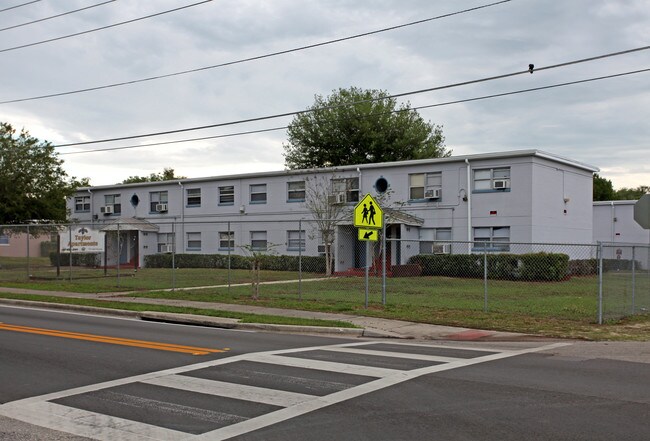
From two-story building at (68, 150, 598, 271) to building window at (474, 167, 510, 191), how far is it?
5 centimetres

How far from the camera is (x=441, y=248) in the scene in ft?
112

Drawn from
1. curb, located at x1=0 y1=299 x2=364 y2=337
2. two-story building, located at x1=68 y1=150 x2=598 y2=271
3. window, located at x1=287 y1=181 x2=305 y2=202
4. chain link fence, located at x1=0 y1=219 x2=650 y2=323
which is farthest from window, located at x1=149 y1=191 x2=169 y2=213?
curb, located at x1=0 y1=299 x2=364 y2=337

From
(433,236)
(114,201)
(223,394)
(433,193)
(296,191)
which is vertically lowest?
(223,394)

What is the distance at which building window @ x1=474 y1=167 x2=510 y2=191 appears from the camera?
3259 cm

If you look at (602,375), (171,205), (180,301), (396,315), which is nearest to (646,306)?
(396,315)

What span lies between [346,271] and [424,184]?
6480 mm

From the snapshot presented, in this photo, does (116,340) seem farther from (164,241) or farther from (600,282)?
(164,241)

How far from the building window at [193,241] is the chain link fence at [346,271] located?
7 centimetres

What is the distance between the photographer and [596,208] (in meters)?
→ 46.0

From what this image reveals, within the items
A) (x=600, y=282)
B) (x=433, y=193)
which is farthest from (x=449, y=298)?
(x=433, y=193)

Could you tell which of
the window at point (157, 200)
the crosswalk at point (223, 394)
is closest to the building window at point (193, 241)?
the window at point (157, 200)

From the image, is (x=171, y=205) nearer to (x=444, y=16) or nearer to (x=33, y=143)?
(x=33, y=143)

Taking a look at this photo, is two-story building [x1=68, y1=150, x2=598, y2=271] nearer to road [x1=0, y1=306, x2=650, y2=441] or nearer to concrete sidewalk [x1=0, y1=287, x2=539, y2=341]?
concrete sidewalk [x1=0, y1=287, x2=539, y2=341]

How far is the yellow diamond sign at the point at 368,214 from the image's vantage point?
17.8m
